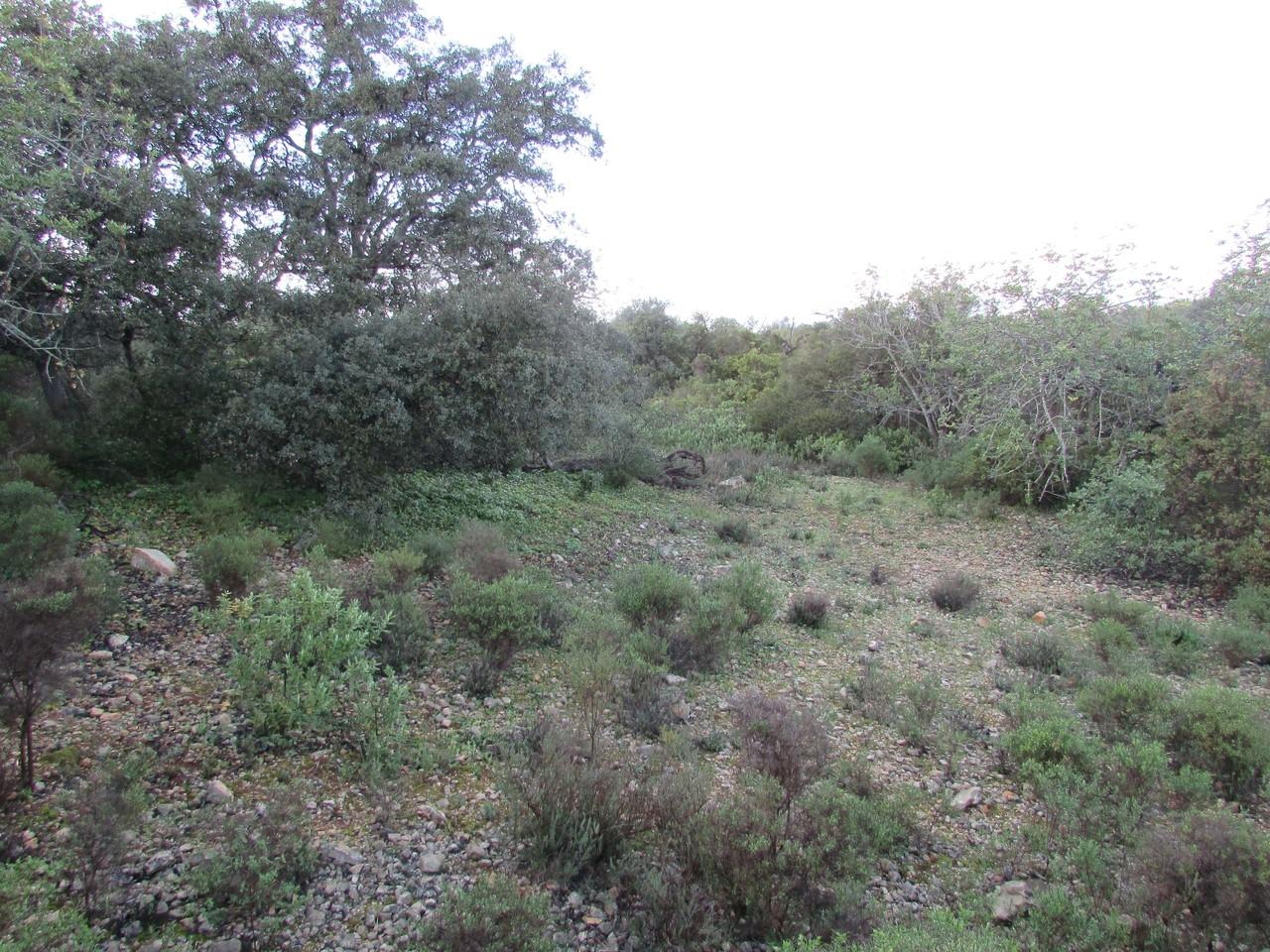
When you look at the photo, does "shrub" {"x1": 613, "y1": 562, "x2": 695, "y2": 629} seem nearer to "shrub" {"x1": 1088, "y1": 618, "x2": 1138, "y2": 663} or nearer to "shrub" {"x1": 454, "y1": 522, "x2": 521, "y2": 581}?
"shrub" {"x1": 454, "y1": 522, "x2": 521, "y2": 581}

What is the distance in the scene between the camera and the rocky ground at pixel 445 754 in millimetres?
2783

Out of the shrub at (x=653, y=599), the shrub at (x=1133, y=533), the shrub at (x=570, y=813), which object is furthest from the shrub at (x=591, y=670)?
the shrub at (x=1133, y=533)

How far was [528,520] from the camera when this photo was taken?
28.6 feet

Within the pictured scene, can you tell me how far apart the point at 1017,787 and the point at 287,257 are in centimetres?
789

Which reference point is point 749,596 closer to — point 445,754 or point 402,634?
point 402,634

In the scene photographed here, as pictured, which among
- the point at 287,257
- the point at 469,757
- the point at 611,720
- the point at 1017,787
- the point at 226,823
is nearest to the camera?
the point at 226,823

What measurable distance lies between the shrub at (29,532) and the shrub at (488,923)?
393 centimetres

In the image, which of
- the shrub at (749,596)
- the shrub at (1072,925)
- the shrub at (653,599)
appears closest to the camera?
the shrub at (1072,925)

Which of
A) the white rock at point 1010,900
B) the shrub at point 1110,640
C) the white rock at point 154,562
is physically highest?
the white rock at point 154,562

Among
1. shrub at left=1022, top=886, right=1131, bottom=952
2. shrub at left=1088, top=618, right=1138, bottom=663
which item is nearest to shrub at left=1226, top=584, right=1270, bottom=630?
shrub at left=1088, top=618, right=1138, bottom=663

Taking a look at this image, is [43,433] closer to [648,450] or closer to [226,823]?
[226,823]

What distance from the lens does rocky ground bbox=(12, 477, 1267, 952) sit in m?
2.78

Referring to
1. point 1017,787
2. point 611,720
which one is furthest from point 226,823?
point 1017,787

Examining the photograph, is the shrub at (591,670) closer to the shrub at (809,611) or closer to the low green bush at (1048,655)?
the shrub at (809,611)
